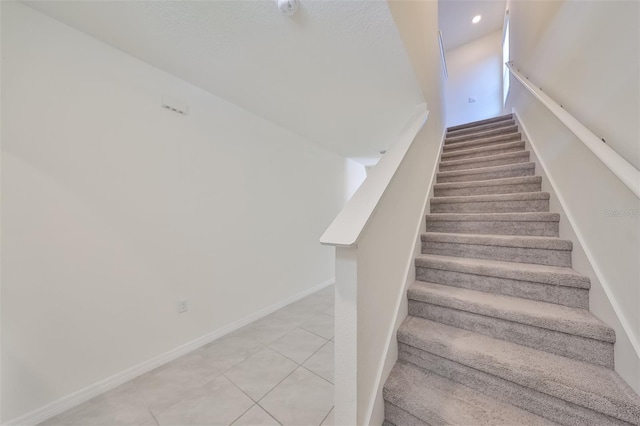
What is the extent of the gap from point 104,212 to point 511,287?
264cm

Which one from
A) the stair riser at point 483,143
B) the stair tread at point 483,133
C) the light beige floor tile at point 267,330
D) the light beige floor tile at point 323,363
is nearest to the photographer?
the light beige floor tile at point 323,363

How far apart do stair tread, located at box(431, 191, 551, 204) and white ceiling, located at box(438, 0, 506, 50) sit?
407cm

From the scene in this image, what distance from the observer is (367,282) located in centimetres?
98

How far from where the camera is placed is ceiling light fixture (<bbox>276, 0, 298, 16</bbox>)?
116 centimetres

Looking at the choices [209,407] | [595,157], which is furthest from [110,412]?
[595,157]

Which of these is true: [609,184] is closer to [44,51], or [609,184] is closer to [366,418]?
[366,418]

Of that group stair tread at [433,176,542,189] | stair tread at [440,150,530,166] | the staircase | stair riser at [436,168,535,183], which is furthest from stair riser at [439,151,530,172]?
the staircase

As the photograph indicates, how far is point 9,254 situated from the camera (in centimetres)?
117

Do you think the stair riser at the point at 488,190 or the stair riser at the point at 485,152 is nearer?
the stair riser at the point at 488,190

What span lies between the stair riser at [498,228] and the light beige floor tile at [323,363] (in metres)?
1.37

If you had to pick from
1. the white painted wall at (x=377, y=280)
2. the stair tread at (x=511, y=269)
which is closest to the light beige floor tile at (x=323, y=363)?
the white painted wall at (x=377, y=280)

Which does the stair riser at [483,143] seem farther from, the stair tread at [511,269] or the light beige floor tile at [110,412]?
the light beige floor tile at [110,412]

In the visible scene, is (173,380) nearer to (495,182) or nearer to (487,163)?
(495,182)

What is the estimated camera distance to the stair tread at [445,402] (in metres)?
0.91
